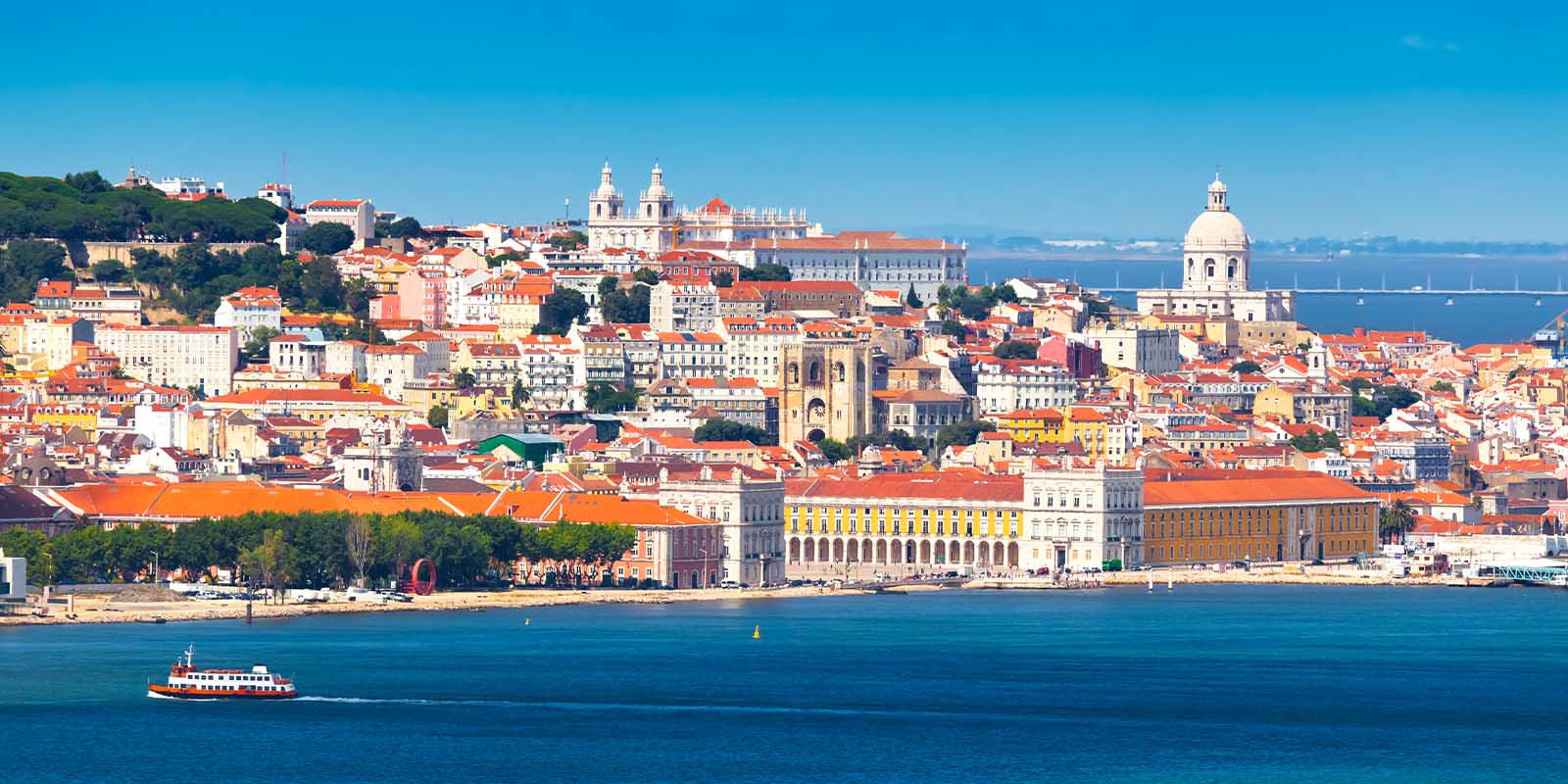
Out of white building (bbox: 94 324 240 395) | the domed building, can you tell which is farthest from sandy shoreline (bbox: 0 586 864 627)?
the domed building

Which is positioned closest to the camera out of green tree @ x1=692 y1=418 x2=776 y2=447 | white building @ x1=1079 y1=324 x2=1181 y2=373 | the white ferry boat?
the white ferry boat

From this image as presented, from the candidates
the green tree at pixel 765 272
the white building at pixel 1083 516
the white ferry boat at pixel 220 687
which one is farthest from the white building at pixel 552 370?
the white ferry boat at pixel 220 687

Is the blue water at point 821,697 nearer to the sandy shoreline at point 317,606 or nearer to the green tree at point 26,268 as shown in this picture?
the sandy shoreline at point 317,606

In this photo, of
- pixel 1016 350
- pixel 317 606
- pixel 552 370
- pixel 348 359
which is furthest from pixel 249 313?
pixel 317 606

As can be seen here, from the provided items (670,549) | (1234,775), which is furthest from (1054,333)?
(1234,775)

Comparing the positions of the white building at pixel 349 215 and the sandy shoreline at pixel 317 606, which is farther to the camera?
the white building at pixel 349 215

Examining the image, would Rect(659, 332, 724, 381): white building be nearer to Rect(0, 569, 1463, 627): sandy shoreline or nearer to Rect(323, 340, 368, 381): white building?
Rect(323, 340, 368, 381): white building
